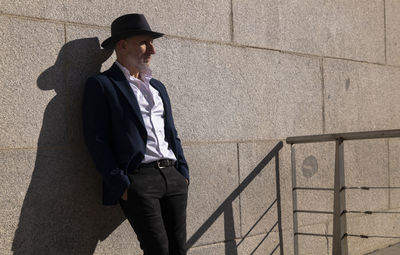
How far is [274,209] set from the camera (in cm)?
570

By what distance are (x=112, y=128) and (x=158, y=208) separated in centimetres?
64

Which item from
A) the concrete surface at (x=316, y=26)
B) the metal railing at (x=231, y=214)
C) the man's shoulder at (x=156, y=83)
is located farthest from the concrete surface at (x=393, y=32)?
the man's shoulder at (x=156, y=83)

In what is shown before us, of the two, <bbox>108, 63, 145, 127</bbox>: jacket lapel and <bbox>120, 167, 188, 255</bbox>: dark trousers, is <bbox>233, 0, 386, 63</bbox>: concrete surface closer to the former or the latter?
<bbox>108, 63, 145, 127</bbox>: jacket lapel

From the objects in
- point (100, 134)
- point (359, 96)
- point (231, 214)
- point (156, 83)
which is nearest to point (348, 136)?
point (231, 214)

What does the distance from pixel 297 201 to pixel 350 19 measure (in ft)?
7.49

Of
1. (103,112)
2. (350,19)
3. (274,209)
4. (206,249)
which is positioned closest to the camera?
(103,112)

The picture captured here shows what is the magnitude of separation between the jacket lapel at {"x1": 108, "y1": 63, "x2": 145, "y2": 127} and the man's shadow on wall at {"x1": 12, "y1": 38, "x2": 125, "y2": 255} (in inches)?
9.8

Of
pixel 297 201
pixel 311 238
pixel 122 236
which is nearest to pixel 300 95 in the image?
pixel 297 201

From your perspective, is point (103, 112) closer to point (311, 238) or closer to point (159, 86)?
point (159, 86)

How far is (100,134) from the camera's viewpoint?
12.5ft

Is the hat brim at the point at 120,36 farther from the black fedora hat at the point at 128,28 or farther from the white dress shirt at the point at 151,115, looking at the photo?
the white dress shirt at the point at 151,115

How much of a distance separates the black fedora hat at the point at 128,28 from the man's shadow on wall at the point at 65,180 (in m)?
0.25

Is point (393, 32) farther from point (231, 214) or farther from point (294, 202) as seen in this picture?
point (231, 214)

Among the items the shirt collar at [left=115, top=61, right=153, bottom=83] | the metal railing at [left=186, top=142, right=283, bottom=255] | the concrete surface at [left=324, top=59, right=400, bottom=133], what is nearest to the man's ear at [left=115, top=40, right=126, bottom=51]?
the shirt collar at [left=115, top=61, right=153, bottom=83]
